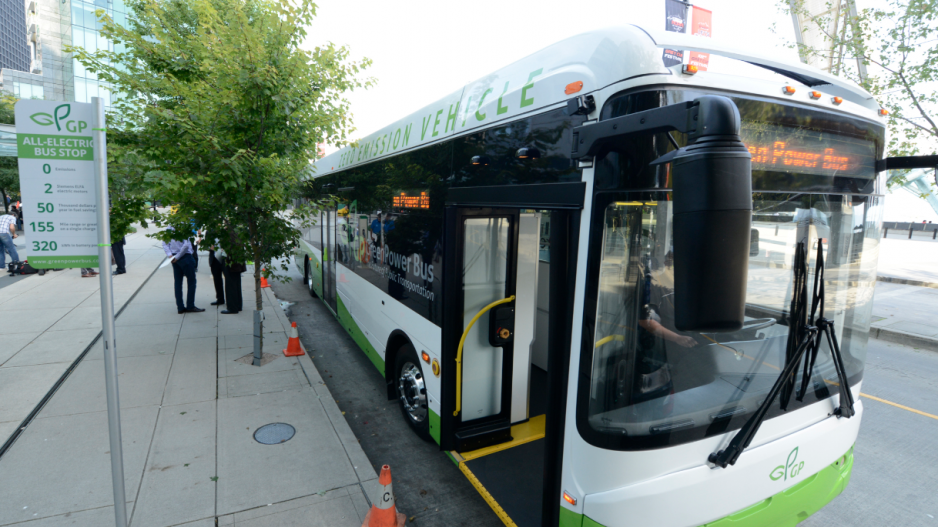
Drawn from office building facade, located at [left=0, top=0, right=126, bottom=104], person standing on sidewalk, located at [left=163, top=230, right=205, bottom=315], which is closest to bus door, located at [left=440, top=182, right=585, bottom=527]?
person standing on sidewalk, located at [left=163, top=230, right=205, bottom=315]

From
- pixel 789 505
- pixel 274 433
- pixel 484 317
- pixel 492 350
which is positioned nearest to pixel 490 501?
pixel 492 350

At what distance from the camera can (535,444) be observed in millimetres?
4391

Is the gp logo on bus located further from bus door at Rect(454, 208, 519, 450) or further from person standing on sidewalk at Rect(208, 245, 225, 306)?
person standing on sidewalk at Rect(208, 245, 225, 306)

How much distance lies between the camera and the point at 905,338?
30.5ft

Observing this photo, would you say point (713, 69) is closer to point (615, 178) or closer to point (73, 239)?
point (615, 178)

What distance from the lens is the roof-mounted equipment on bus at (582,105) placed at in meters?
2.44

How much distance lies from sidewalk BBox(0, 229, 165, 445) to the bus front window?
6.01m

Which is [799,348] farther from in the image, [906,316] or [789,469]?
[906,316]

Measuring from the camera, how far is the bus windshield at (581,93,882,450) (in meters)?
2.31

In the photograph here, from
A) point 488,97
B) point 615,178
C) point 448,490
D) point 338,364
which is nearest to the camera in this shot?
point 615,178

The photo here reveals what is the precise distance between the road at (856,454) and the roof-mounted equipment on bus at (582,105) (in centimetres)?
326

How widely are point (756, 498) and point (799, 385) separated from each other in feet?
2.21

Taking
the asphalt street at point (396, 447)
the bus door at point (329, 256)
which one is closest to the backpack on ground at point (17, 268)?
the bus door at point (329, 256)

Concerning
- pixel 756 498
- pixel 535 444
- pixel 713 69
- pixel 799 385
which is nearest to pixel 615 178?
pixel 713 69
